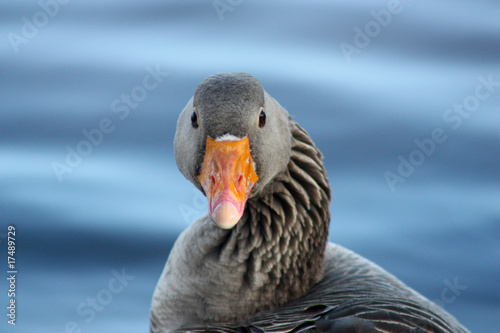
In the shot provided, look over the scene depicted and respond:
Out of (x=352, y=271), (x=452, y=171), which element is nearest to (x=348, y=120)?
(x=452, y=171)

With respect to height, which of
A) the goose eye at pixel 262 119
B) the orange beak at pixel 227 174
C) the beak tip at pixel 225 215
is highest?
the goose eye at pixel 262 119

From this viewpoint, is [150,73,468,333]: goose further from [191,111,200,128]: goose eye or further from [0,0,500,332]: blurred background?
[0,0,500,332]: blurred background

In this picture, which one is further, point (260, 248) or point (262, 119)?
point (260, 248)

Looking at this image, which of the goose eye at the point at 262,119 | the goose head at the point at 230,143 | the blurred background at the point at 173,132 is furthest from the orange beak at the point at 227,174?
the blurred background at the point at 173,132

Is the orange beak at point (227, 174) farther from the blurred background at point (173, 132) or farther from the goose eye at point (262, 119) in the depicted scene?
the blurred background at point (173, 132)

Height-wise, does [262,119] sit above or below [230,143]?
above

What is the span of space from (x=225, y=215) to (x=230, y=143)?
0.45m

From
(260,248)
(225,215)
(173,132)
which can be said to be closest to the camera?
(225,215)

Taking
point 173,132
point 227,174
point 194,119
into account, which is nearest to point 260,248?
point 227,174

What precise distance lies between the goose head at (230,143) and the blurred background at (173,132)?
8.59 ft

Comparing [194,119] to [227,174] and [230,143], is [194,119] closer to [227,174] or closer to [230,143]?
[230,143]

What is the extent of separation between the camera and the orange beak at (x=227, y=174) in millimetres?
3828

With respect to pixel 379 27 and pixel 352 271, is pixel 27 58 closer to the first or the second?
pixel 379 27

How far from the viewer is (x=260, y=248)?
448cm
